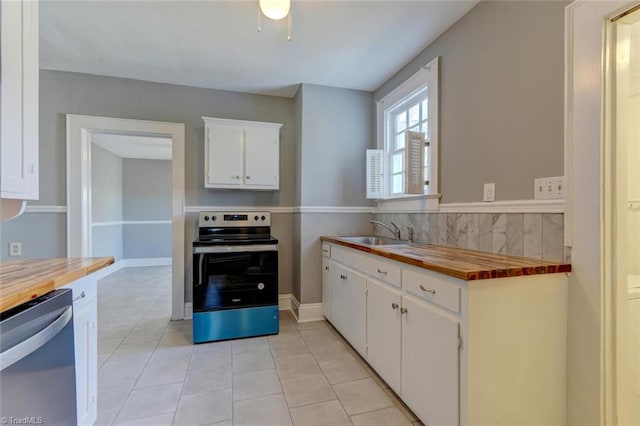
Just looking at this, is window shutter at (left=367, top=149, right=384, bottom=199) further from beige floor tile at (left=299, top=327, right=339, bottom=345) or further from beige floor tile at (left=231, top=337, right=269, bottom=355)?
beige floor tile at (left=231, top=337, right=269, bottom=355)

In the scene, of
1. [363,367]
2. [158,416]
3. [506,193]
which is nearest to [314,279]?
[363,367]

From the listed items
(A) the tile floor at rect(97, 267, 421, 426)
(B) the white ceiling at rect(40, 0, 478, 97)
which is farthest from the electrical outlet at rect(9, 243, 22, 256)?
(B) the white ceiling at rect(40, 0, 478, 97)

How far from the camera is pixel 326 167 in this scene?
123 inches

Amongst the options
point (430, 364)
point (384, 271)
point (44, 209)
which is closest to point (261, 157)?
point (384, 271)

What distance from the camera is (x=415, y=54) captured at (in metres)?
2.51

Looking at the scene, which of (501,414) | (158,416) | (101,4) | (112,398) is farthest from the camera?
(101,4)

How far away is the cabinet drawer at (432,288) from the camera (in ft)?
4.16

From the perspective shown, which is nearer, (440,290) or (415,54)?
(440,290)

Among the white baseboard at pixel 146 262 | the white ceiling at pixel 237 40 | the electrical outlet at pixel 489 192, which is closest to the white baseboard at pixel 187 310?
the white ceiling at pixel 237 40

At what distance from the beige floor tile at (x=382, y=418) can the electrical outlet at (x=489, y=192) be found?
136cm

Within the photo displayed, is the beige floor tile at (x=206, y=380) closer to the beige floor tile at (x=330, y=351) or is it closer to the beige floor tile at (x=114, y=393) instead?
the beige floor tile at (x=114, y=393)

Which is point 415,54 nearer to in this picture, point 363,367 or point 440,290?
point 440,290

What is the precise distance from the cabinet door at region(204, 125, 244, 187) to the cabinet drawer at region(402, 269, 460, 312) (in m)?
2.09

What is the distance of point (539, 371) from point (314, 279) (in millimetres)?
2062
